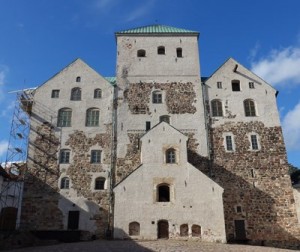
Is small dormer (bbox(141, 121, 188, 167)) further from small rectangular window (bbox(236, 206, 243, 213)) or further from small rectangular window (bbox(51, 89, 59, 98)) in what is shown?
small rectangular window (bbox(51, 89, 59, 98))

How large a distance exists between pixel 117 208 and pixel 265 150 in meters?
13.1

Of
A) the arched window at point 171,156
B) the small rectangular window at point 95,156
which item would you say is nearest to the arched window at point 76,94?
the small rectangular window at point 95,156

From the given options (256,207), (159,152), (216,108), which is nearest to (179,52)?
(216,108)

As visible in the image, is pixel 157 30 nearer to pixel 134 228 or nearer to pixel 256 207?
pixel 256 207

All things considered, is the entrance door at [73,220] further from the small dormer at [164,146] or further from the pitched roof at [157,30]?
the pitched roof at [157,30]

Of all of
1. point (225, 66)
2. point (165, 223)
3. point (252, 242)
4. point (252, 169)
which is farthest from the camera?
point (225, 66)

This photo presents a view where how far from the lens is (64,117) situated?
2862 centimetres

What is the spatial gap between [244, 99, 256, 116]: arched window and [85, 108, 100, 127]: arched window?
12.9 m

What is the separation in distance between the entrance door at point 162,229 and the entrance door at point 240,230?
5.84 meters

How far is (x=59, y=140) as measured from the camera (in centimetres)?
2773

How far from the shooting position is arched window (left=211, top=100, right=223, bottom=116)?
2898 cm

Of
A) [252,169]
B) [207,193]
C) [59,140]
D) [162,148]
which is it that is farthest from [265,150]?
[59,140]

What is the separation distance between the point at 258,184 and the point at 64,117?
55.7 feet

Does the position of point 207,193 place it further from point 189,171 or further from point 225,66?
point 225,66
